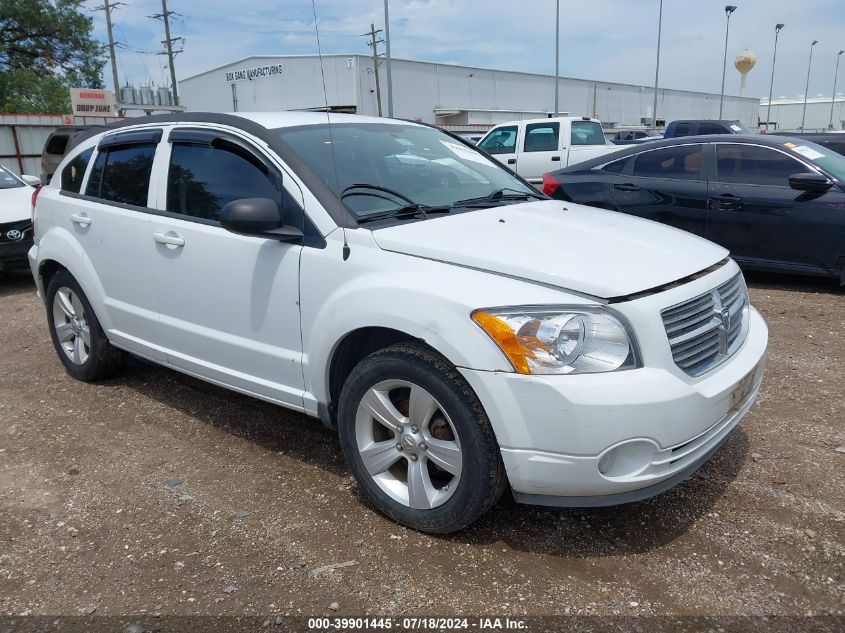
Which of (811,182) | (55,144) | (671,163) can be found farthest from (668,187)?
(55,144)

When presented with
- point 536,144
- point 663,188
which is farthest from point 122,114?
point 663,188

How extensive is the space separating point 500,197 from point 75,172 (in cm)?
293

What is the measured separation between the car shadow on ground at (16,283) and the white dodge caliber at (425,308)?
4732 millimetres

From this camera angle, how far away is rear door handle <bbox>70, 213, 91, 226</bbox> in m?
4.23

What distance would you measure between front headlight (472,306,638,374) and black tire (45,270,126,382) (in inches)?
122

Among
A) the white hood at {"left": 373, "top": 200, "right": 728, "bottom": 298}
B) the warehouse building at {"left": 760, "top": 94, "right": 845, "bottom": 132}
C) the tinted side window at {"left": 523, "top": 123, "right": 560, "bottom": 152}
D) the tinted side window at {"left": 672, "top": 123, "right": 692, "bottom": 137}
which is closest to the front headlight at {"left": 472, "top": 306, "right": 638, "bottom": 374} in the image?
the white hood at {"left": 373, "top": 200, "right": 728, "bottom": 298}

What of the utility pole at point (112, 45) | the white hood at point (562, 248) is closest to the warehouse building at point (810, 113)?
the utility pole at point (112, 45)

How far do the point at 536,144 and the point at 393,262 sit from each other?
1135 centimetres

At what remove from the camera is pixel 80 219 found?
4.28 metres

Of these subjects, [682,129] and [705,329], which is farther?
[682,129]

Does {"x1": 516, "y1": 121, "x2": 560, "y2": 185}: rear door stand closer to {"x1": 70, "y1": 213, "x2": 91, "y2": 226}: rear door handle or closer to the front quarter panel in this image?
{"x1": 70, "y1": 213, "x2": 91, "y2": 226}: rear door handle

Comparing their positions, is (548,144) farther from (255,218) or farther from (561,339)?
(561,339)

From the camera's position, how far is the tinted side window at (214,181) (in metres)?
3.24

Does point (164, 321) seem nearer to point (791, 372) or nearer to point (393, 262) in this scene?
point (393, 262)
